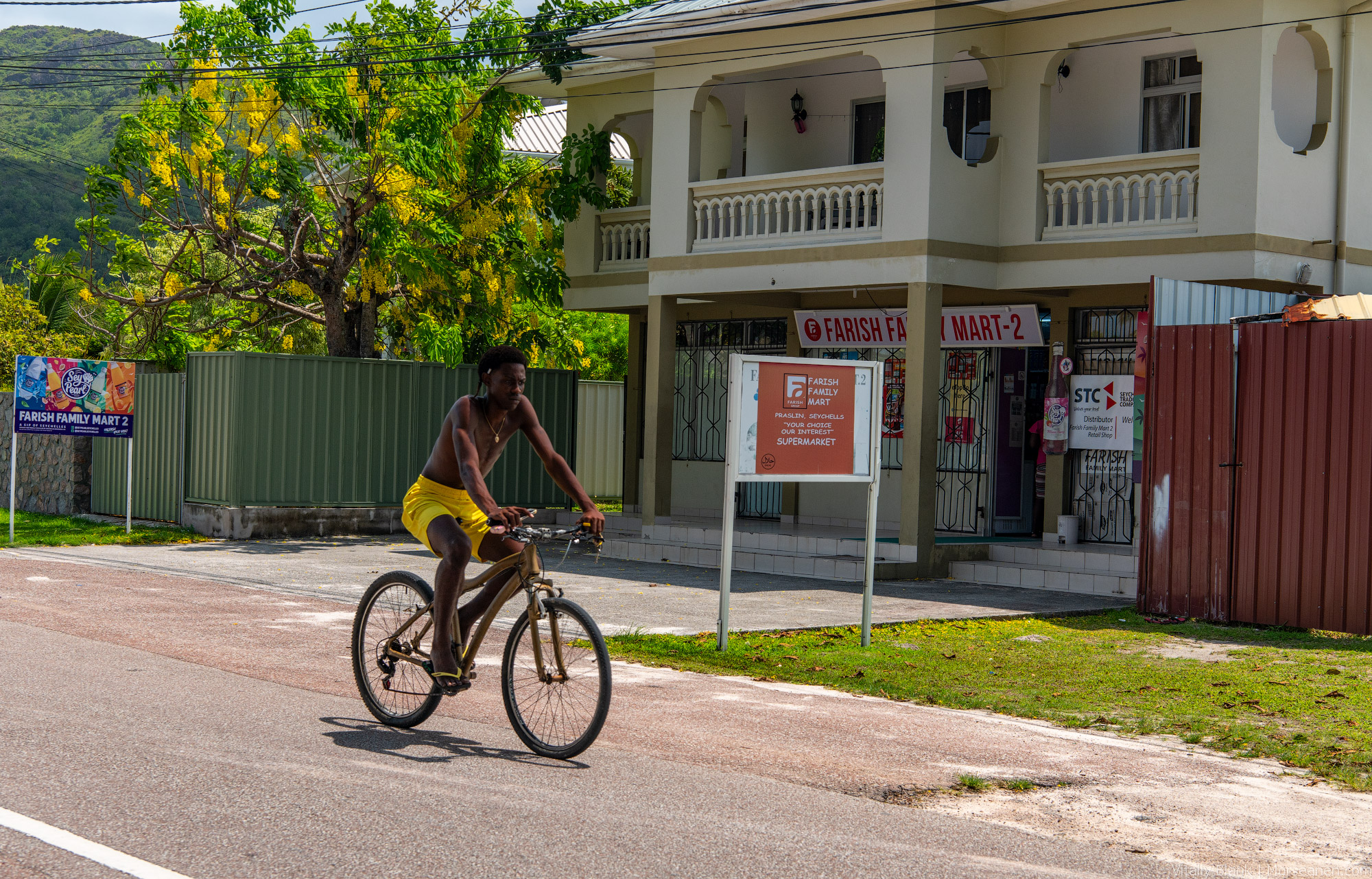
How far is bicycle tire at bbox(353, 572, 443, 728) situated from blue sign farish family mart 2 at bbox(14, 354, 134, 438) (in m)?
12.1

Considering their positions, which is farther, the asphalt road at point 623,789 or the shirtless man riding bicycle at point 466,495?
the shirtless man riding bicycle at point 466,495

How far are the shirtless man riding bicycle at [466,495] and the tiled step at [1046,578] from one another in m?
8.91

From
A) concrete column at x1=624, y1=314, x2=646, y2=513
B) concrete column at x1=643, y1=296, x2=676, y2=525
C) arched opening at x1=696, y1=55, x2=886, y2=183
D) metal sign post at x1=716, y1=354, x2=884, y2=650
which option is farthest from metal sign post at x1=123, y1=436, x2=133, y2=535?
metal sign post at x1=716, y1=354, x2=884, y2=650

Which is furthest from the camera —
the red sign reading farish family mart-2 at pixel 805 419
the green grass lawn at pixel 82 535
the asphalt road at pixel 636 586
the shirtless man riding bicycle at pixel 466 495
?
the green grass lawn at pixel 82 535

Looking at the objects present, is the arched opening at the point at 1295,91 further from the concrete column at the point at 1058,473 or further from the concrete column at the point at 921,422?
the concrete column at the point at 921,422

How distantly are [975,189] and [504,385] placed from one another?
35.3 feet

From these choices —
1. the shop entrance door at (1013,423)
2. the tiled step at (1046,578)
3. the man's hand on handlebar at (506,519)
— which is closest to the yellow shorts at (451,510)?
the man's hand on handlebar at (506,519)

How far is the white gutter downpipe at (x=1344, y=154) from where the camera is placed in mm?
15242

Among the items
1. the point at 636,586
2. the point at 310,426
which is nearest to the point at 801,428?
the point at 636,586

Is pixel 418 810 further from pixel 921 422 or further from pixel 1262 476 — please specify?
pixel 921 422

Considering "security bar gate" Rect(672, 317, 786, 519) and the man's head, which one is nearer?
the man's head

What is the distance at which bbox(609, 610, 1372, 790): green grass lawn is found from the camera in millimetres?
7840

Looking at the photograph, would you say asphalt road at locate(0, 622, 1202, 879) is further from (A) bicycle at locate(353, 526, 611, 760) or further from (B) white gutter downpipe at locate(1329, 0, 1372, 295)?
(B) white gutter downpipe at locate(1329, 0, 1372, 295)

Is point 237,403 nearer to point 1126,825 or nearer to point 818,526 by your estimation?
point 818,526
